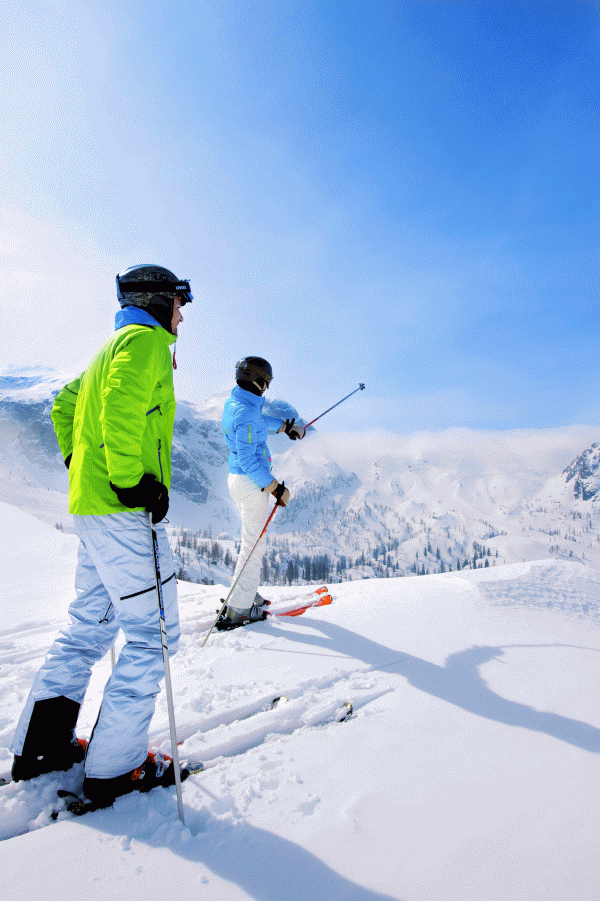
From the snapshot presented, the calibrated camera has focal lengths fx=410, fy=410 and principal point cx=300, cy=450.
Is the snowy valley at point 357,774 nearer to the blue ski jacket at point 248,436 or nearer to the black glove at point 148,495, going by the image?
the black glove at point 148,495

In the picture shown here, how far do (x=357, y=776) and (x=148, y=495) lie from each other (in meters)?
2.20

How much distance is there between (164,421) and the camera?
2.83 meters

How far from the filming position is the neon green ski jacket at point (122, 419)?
248cm

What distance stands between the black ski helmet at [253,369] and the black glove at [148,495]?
3306mm

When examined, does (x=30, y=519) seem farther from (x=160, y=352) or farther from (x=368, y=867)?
(x=368, y=867)

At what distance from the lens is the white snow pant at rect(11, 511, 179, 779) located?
2.41 m

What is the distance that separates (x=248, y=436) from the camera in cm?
567

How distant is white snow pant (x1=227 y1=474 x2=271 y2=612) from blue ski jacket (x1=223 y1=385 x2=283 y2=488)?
0.19 m

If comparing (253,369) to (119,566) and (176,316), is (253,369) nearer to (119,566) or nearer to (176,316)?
(176,316)

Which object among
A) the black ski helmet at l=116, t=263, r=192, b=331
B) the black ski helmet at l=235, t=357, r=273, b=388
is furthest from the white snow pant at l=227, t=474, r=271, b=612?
the black ski helmet at l=116, t=263, r=192, b=331

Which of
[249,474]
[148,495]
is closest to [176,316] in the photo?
[148,495]

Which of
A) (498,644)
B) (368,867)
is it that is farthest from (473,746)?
(498,644)

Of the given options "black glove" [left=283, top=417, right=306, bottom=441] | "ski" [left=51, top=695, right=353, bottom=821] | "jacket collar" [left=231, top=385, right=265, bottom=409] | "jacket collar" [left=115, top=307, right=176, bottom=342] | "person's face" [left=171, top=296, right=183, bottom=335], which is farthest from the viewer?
"black glove" [left=283, top=417, right=306, bottom=441]

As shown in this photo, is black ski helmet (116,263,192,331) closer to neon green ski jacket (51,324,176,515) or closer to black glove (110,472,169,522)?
neon green ski jacket (51,324,176,515)
